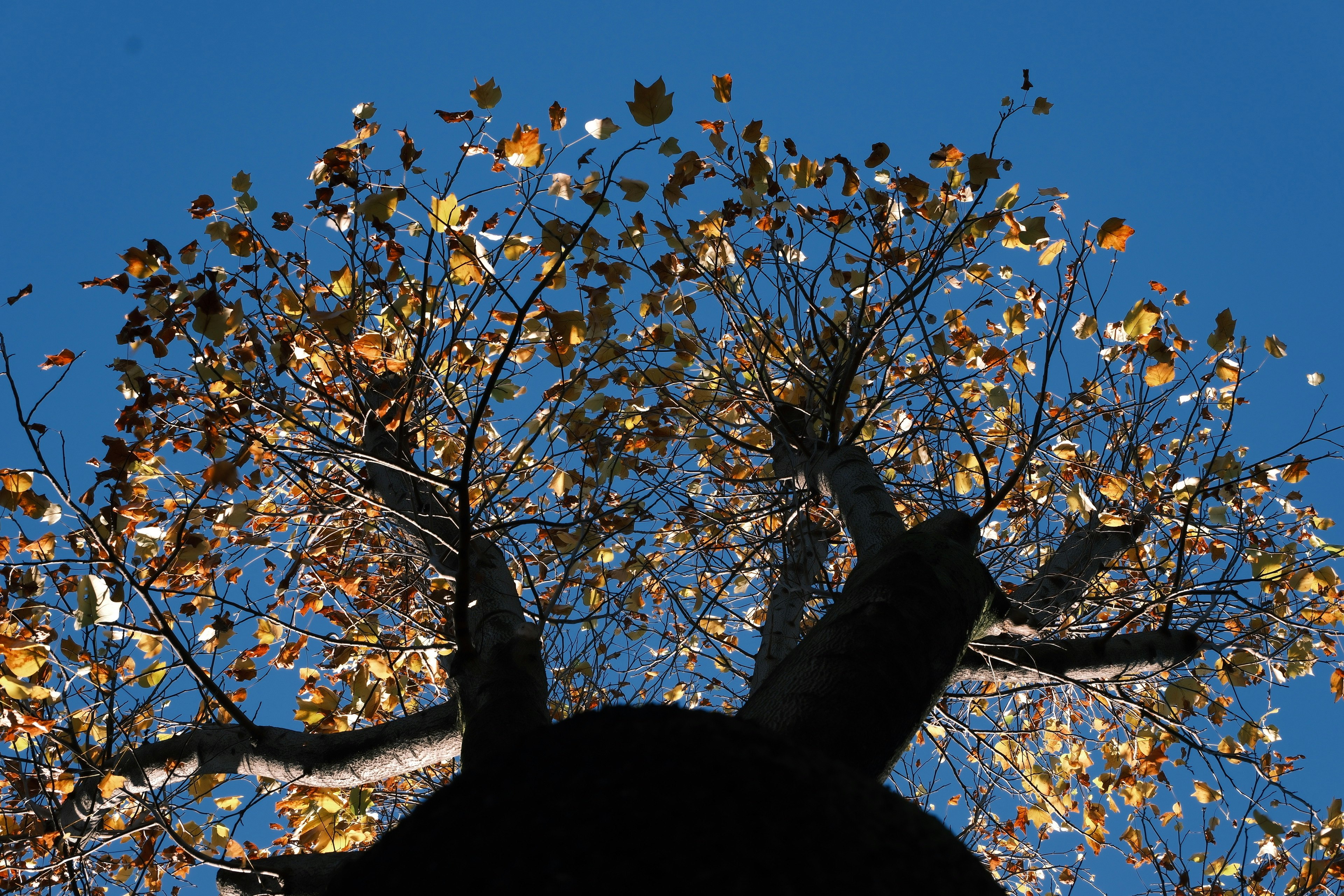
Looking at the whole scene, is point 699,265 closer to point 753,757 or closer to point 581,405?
point 581,405

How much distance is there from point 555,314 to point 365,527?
5.73ft

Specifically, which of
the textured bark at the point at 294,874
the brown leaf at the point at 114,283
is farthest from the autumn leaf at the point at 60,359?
the textured bark at the point at 294,874

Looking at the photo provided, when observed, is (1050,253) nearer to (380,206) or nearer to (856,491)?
(856,491)

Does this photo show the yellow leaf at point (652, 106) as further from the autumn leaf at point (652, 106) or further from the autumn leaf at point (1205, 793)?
the autumn leaf at point (1205, 793)

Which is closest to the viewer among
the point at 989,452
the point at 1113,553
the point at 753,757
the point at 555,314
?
the point at 753,757

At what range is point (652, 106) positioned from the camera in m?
3.00

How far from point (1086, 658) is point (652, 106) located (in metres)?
2.72

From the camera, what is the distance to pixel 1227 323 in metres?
3.82

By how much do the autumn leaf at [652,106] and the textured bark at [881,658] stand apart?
180 cm

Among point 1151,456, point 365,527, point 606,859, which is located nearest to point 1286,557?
point 1151,456

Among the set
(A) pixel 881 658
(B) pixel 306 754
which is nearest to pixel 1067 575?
(A) pixel 881 658

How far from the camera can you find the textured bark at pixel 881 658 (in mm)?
1868

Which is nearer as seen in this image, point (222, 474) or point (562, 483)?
point (222, 474)

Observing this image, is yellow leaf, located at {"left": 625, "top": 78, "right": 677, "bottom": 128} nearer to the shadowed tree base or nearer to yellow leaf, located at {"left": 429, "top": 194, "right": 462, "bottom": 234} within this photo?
yellow leaf, located at {"left": 429, "top": 194, "right": 462, "bottom": 234}
